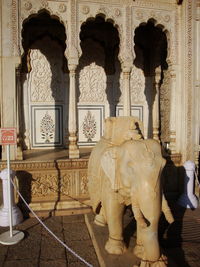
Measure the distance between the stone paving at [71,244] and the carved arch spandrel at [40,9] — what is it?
322 cm

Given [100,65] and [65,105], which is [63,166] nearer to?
[65,105]

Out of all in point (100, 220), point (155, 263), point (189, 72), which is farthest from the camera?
point (189, 72)

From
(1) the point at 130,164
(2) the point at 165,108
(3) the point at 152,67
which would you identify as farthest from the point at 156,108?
(1) the point at 130,164

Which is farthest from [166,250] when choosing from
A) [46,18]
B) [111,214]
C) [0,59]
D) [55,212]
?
[46,18]

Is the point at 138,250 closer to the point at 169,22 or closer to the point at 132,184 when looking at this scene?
the point at 132,184

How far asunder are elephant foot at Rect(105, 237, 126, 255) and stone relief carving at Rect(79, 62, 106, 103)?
488 cm

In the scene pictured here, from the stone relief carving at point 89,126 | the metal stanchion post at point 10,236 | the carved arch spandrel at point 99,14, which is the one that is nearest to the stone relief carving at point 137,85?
the stone relief carving at point 89,126

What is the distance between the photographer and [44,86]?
7.19 m

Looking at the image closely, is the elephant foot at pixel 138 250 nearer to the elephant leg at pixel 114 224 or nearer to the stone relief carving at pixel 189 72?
the elephant leg at pixel 114 224

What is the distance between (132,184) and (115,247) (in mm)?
970

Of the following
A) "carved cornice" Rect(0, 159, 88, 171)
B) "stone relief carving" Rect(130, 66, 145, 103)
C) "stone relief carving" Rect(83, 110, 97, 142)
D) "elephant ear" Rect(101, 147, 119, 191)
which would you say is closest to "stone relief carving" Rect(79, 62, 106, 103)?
"stone relief carving" Rect(83, 110, 97, 142)

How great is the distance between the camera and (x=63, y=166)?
515 cm

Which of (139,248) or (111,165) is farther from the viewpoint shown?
(139,248)

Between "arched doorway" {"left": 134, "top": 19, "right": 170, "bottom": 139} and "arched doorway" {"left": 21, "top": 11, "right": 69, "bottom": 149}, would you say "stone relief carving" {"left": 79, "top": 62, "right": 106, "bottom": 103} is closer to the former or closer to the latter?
"arched doorway" {"left": 21, "top": 11, "right": 69, "bottom": 149}
